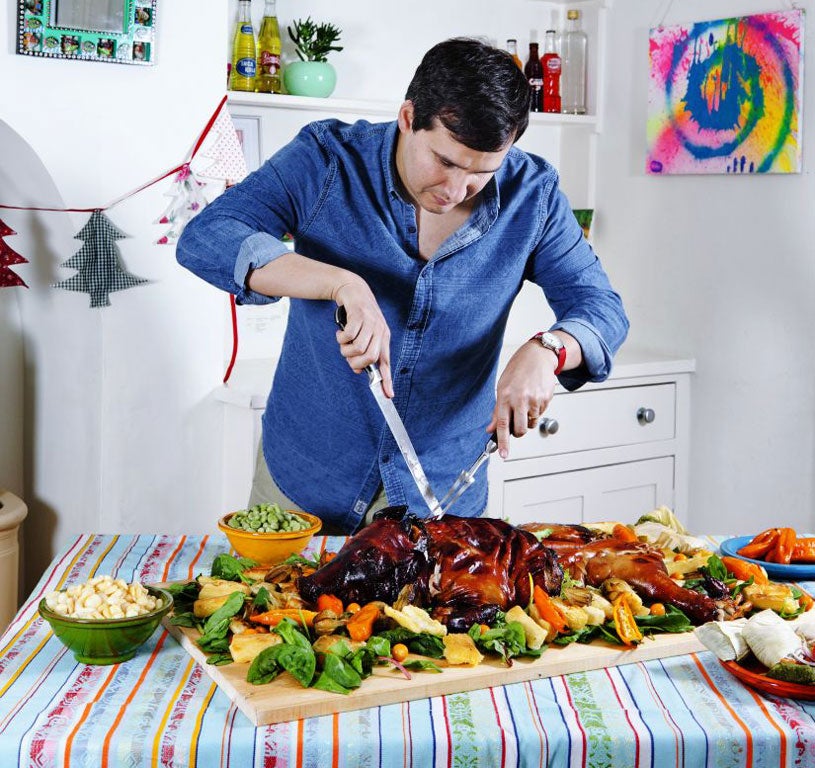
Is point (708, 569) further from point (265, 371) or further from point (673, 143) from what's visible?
point (673, 143)

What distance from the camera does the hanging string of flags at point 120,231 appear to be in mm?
2578

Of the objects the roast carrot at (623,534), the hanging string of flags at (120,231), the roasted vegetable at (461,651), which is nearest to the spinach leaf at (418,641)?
the roasted vegetable at (461,651)

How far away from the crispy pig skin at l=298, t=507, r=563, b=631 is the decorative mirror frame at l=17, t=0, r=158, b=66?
1541 mm

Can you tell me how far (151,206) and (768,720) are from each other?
195 cm

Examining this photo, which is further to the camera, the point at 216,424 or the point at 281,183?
the point at 216,424

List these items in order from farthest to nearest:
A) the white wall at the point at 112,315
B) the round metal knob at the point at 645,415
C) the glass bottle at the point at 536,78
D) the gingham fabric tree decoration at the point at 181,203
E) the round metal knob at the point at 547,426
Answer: the glass bottle at the point at 536,78
the round metal knob at the point at 645,415
the round metal knob at the point at 547,426
the gingham fabric tree decoration at the point at 181,203
the white wall at the point at 112,315

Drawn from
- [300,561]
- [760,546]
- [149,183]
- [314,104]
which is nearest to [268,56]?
[314,104]

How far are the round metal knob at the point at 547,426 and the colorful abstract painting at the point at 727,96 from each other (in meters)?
0.90

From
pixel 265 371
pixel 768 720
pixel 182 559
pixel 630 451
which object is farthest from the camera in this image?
pixel 630 451

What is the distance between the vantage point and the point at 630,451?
11.2ft

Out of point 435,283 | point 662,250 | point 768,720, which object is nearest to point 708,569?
point 768,720

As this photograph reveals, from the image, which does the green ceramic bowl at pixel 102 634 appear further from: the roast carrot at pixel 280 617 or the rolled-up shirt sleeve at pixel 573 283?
the rolled-up shirt sleeve at pixel 573 283

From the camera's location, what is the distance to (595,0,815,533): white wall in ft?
10.3

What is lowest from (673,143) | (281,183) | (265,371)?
(265,371)
